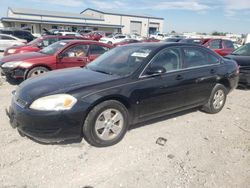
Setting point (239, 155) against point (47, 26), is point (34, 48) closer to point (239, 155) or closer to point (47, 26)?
point (239, 155)

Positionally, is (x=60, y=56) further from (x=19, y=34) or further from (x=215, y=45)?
(x=19, y=34)

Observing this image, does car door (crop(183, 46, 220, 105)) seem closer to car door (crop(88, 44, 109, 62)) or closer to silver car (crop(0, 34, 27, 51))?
car door (crop(88, 44, 109, 62))

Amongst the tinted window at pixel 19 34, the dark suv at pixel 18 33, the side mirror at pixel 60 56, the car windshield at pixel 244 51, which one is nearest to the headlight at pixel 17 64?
the side mirror at pixel 60 56

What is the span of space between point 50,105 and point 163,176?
67.3 inches

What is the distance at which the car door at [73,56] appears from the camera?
23.8 feet

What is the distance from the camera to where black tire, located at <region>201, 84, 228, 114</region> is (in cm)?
503

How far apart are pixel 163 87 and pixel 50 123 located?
6.22ft

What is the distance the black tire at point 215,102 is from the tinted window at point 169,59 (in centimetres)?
121

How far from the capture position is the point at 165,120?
4.67 meters

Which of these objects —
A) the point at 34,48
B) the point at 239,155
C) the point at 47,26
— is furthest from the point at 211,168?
the point at 47,26

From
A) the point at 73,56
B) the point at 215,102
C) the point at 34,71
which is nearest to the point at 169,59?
the point at 215,102

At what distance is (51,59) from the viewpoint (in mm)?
7133

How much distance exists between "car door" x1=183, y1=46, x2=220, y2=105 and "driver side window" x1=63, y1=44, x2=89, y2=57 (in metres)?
3.96

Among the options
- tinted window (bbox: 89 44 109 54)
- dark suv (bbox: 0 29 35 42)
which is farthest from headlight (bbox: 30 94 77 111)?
dark suv (bbox: 0 29 35 42)
